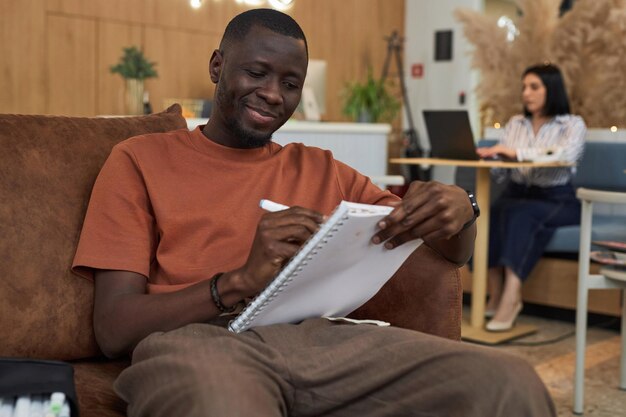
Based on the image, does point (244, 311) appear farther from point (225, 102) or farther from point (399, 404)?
point (225, 102)

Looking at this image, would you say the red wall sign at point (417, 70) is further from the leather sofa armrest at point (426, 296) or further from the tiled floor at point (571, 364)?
the leather sofa armrest at point (426, 296)

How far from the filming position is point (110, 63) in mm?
6332

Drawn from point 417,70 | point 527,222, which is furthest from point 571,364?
point 417,70

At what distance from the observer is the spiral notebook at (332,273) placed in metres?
1.21

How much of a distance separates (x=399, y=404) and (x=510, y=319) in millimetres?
2923

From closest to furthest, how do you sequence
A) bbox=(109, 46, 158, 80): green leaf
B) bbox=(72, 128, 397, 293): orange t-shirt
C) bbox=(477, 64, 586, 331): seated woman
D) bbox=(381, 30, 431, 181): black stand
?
bbox=(72, 128, 397, 293): orange t-shirt, bbox=(477, 64, 586, 331): seated woman, bbox=(109, 46, 158, 80): green leaf, bbox=(381, 30, 431, 181): black stand

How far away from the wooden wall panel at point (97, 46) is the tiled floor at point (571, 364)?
366 centimetres

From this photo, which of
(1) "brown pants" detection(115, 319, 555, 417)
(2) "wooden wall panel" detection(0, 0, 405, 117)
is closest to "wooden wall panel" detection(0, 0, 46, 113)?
(2) "wooden wall panel" detection(0, 0, 405, 117)

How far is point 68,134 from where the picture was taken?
1.63 m

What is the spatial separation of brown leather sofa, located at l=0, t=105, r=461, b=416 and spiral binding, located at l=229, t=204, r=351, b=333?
271 millimetres

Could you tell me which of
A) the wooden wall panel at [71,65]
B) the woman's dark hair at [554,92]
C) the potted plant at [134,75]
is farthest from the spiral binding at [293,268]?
the wooden wall panel at [71,65]

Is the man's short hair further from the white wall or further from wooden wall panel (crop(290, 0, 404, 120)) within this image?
the white wall

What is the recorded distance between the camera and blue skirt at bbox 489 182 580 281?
4.09 m

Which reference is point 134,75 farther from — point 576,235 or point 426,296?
point 426,296
